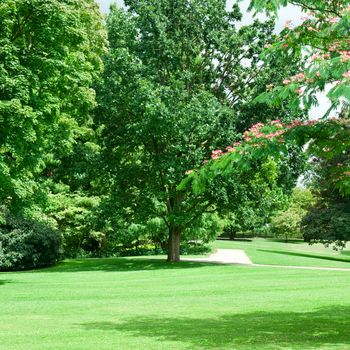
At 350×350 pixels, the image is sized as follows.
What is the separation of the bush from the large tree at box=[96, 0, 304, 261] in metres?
4.53

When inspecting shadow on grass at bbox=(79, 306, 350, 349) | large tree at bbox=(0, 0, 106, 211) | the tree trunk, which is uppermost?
large tree at bbox=(0, 0, 106, 211)

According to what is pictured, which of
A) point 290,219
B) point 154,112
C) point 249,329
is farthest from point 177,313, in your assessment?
point 290,219

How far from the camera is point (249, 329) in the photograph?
9.30 metres

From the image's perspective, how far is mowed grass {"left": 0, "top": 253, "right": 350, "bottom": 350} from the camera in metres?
8.27

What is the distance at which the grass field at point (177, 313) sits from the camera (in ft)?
27.1

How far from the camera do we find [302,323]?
9.99m

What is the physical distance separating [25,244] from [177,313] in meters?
20.0

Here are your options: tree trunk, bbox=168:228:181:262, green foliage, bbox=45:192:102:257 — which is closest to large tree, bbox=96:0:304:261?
tree trunk, bbox=168:228:181:262

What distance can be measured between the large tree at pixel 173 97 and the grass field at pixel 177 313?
27.0 feet

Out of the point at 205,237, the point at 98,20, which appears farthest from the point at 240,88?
the point at 205,237

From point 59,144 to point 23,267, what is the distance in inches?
375

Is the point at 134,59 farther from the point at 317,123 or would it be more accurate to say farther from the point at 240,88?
the point at 317,123

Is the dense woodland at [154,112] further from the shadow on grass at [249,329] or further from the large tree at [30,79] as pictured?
the shadow on grass at [249,329]

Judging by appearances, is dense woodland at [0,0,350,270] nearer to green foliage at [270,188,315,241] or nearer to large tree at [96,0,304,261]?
large tree at [96,0,304,261]
